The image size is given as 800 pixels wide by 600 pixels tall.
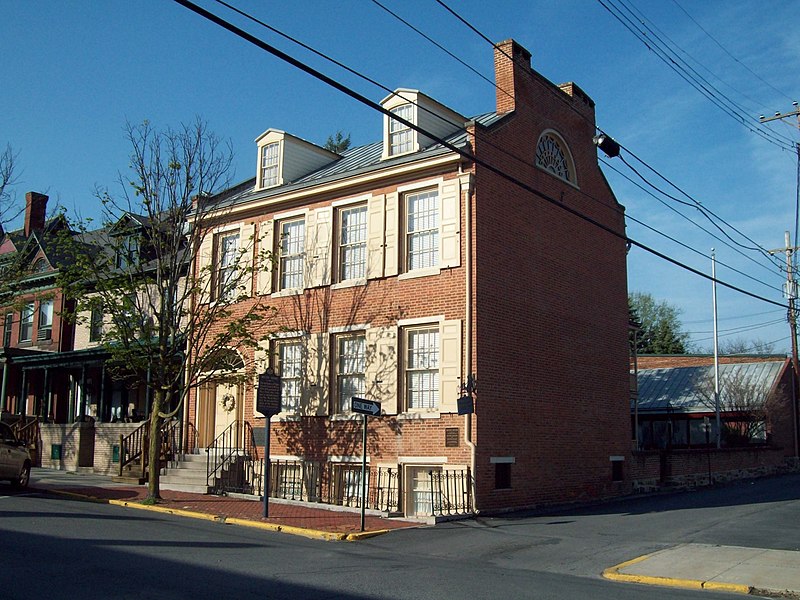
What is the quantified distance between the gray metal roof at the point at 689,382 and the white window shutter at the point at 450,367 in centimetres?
2762

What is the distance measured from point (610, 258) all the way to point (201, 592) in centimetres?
1842

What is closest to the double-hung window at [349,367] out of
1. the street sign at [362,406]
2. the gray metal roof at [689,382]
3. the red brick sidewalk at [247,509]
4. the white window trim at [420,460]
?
the white window trim at [420,460]

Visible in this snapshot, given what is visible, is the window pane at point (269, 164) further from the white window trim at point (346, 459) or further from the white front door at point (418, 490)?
the white front door at point (418, 490)

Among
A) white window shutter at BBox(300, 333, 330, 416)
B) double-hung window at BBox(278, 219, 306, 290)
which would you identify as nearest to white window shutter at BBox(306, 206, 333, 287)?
double-hung window at BBox(278, 219, 306, 290)

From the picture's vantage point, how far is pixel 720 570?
11.8 meters

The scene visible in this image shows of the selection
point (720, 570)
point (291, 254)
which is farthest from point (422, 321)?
point (720, 570)

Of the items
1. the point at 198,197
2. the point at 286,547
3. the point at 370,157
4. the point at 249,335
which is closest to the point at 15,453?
the point at 249,335

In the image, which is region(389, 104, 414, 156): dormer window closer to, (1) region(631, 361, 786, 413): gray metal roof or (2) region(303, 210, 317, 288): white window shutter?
(2) region(303, 210, 317, 288): white window shutter

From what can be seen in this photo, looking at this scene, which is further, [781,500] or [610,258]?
[610,258]

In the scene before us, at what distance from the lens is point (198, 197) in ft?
66.4

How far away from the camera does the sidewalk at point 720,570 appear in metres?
10.8

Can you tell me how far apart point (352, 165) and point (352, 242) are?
9.73 feet

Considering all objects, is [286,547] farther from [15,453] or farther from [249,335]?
[15,453]

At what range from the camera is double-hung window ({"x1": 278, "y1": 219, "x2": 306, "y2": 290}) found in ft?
73.7
